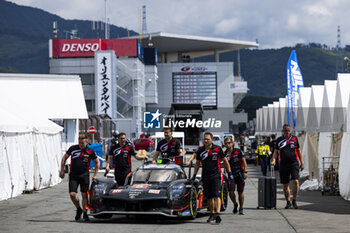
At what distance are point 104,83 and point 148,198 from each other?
216 ft

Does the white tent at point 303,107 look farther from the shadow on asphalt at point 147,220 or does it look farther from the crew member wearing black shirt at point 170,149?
the shadow on asphalt at point 147,220

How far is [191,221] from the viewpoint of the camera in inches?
503

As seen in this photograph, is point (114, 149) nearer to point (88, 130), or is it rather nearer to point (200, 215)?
point (200, 215)

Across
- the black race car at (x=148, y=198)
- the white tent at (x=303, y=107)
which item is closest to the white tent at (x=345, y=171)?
the black race car at (x=148, y=198)

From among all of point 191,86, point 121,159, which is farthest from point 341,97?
point 191,86

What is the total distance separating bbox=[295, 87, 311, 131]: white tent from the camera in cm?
3466

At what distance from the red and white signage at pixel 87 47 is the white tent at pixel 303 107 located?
52927mm

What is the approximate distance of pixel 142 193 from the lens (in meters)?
12.4

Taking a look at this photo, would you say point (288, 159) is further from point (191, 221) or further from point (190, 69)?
point (190, 69)

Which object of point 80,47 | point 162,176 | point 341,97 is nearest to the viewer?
point 162,176

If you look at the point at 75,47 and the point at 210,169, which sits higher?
the point at 75,47

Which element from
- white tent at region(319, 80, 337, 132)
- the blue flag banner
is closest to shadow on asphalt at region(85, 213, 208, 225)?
white tent at region(319, 80, 337, 132)

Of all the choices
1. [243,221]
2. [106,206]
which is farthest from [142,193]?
[243,221]

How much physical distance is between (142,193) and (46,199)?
6.42 m
